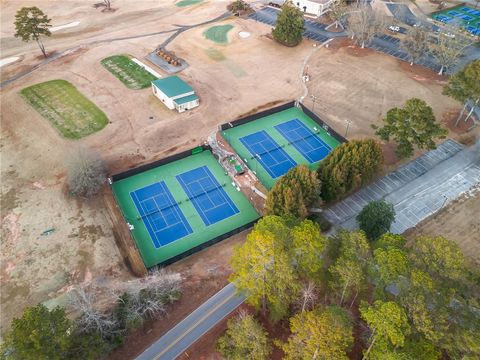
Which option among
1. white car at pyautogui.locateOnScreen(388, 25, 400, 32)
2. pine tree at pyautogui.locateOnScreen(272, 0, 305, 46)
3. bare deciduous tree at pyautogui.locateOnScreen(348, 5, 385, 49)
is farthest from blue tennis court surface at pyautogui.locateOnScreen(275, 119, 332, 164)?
white car at pyautogui.locateOnScreen(388, 25, 400, 32)

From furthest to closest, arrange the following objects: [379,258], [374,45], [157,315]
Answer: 1. [374,45]
2. [157,315]
3. [379,258]

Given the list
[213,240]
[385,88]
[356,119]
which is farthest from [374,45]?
[213,240]

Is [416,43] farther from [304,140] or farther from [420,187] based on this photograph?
[420,187]

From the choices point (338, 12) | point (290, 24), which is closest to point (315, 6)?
point (338, 12)

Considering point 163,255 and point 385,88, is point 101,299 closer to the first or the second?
point 163,255

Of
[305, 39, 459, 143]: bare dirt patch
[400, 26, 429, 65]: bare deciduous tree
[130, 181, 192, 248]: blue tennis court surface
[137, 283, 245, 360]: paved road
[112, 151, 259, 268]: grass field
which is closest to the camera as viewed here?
[137, 283, 245, 360]: paved road

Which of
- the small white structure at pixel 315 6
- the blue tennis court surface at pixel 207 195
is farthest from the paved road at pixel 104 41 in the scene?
the blue tennis court surface at pixel 207 195

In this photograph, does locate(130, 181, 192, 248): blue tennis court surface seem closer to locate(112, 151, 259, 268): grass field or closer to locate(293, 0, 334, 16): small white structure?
locate(112, 151, 259, 268): grass field
